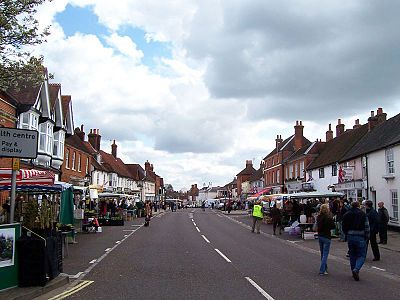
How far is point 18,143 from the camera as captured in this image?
9.55m

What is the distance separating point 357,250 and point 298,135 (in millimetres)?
52023

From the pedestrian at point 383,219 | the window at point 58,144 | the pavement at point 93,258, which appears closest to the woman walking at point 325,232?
the pavement at point 93,258

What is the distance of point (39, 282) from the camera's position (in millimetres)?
9297

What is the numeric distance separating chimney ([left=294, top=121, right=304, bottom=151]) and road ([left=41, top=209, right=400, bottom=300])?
45.4 metres

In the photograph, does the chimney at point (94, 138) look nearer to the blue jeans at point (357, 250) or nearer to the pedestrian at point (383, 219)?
the pedestrian at point (383, 219)

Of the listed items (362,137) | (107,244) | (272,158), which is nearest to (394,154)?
(362,137)

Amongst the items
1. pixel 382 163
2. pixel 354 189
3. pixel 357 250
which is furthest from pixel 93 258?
pixel 354 189

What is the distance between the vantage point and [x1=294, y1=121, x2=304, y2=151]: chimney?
201 ft

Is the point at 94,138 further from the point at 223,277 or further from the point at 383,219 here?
the point at 223,277

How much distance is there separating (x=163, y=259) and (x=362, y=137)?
27.9 m

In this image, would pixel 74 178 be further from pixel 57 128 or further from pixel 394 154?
pixel 394 154

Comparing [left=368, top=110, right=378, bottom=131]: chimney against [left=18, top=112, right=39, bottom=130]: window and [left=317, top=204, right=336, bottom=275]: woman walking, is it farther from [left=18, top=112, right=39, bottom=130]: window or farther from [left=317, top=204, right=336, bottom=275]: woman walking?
[left=317, top=204, right=336, bottom=275]: woman walking

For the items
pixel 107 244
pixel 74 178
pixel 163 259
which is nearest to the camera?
pixel 163 259

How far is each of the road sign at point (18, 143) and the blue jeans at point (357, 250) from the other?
7.85 metres
